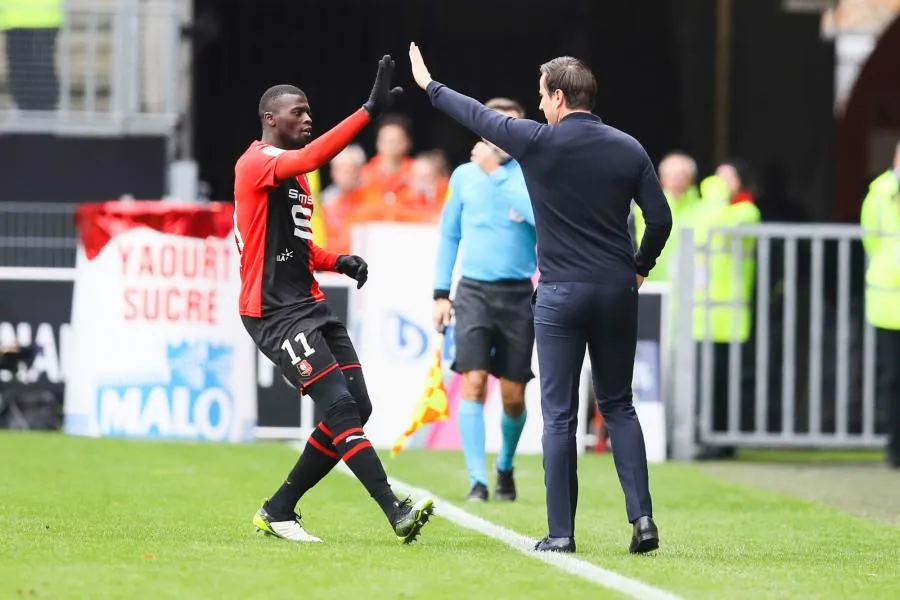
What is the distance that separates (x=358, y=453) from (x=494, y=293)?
2914 mm

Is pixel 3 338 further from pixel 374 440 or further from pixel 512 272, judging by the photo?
pixel 512 272

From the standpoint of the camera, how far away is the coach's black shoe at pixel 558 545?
8094mm

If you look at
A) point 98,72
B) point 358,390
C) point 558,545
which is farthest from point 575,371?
point 98,72

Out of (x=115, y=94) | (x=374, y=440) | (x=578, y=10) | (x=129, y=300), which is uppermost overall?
(x=578, y=10)

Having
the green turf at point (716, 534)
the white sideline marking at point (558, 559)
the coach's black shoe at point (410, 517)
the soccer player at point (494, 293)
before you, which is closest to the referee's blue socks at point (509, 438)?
the soccer player at point (494, 293)

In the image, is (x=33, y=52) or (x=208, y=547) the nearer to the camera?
(x=208, y=547)

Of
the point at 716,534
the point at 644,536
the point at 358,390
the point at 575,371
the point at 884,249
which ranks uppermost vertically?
the point at 884,249

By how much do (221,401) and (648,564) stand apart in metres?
6.77

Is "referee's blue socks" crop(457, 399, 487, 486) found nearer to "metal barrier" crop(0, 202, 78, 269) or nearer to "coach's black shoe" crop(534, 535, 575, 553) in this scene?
"coach's black shoe" crop(534, 535, 575, 553)

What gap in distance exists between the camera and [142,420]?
14.1 meters

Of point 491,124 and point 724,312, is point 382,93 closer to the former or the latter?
point 491,124

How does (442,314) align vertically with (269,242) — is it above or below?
below

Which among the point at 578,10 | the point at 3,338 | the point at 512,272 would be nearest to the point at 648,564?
the point at 512,272

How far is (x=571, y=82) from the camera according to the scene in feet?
26.5
